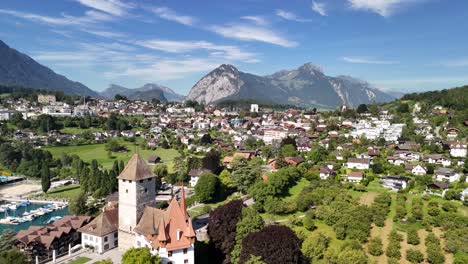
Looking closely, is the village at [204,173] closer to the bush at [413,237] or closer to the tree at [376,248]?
the tree at [376,248]

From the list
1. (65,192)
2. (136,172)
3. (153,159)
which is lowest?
(65,192)

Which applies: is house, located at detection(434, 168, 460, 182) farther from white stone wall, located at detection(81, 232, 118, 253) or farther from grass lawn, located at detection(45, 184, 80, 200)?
grass lawn, located at detection(45, 184, 80, 200)

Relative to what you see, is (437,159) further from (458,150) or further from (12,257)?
(12,257)

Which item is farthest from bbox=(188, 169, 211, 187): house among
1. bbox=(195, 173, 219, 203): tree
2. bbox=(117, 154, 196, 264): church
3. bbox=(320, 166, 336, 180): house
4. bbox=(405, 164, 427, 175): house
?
bbox=(405, 164, 427, 175): house

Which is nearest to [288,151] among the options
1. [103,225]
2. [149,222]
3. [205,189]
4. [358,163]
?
[358,163]

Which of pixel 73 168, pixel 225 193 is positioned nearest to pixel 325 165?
pixel 225 193

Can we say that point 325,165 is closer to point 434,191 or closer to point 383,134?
point 434,191
